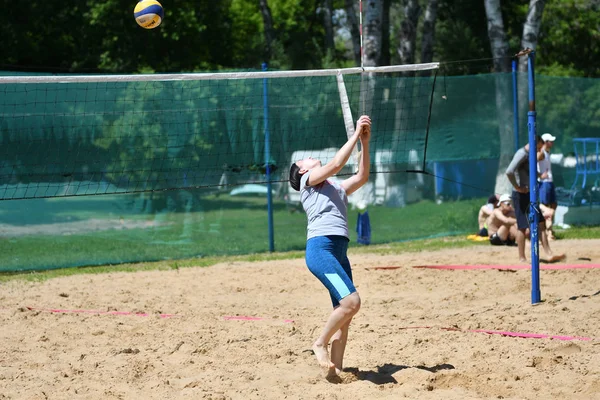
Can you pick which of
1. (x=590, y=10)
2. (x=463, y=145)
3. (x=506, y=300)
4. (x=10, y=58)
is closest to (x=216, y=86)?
(x=463, y=145)

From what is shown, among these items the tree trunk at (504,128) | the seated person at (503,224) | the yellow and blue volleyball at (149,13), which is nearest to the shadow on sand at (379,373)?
the yellow and blue volleyball at (149,13)

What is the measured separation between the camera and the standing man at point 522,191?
31.0 ft

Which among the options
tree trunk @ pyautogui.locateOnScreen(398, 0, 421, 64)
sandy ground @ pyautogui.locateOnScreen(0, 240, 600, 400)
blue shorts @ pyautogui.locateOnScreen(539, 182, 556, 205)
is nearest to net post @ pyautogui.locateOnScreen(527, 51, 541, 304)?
sandy ground @ pyautogui.locateOnScreen(0, 240, 600, 400)

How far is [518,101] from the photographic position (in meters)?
13.0

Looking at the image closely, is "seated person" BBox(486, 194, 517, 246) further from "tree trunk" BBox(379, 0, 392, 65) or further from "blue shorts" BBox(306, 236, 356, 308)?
"tree trunk" BBox(379, 0, 392, 65)

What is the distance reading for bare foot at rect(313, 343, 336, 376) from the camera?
536 cm

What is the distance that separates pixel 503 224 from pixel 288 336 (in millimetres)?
5934

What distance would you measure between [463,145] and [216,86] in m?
4.21

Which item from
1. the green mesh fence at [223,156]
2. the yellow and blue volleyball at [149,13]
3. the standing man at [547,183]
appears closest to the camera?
the yellow and blue volleyball at [149,13]

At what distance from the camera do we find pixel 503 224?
11.8 meters

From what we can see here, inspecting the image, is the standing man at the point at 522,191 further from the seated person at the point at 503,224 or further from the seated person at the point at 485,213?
the seated person at the point at 485,213

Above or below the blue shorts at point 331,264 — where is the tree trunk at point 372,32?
above

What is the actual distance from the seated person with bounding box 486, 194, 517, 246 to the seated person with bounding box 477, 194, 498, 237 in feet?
1.52

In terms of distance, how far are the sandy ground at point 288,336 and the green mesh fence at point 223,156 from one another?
1.31 meters
